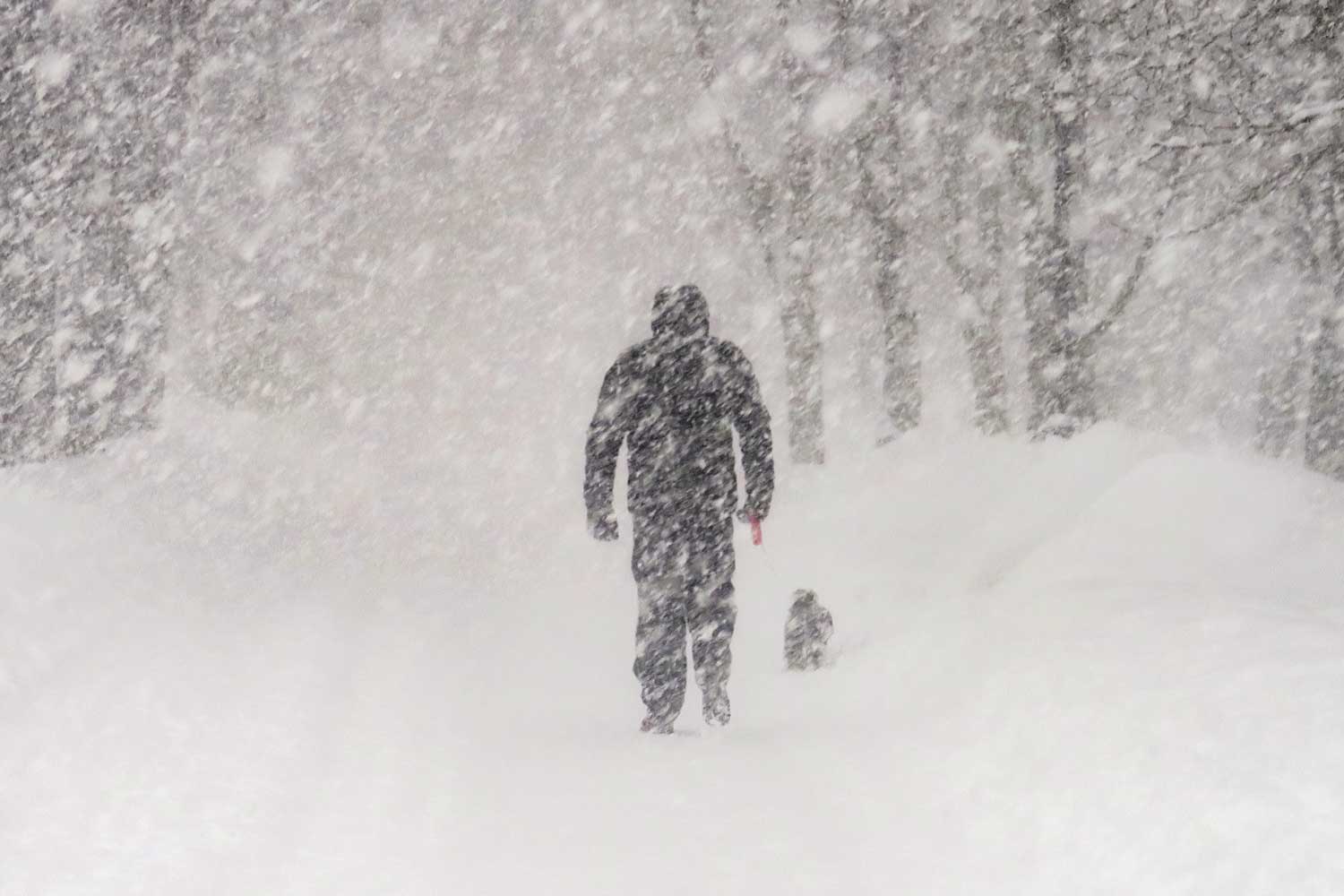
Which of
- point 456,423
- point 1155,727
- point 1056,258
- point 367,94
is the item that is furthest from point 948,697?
point 367,94

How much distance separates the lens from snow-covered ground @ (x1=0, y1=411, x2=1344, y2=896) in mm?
3811

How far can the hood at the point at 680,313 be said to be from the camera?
594cm

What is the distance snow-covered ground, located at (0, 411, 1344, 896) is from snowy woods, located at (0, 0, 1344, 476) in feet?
5.90

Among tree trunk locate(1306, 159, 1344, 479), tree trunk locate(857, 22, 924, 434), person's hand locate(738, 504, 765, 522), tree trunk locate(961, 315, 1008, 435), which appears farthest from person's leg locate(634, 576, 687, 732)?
tree trunk locate(857, 22, 924, 434)

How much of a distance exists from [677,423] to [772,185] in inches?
390

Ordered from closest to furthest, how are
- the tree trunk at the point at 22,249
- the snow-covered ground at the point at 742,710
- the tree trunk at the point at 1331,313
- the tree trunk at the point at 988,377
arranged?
1. the snow-covered ground at the point at 742,710
2. the tree trunk at the point at 1331,313
3. the tree trunk at the point at 22,249
4. the tree trunk at the point at 988,377

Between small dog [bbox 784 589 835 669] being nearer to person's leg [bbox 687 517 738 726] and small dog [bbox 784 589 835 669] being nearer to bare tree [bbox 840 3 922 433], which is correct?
person's leg [bbox 687 517 738 726]

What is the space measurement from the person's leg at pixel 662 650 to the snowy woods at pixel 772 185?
4052 millimetres

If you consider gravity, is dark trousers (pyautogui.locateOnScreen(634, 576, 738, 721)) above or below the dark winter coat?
below

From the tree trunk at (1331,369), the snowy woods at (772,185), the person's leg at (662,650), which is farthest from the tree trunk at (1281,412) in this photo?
the person's leg at (662,650)

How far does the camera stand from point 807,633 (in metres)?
7.64

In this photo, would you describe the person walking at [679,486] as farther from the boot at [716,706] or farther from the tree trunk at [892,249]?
the tree trunk at [892,249]

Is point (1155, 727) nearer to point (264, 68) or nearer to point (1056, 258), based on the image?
point (1056, 258)

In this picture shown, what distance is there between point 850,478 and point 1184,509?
4.91m
